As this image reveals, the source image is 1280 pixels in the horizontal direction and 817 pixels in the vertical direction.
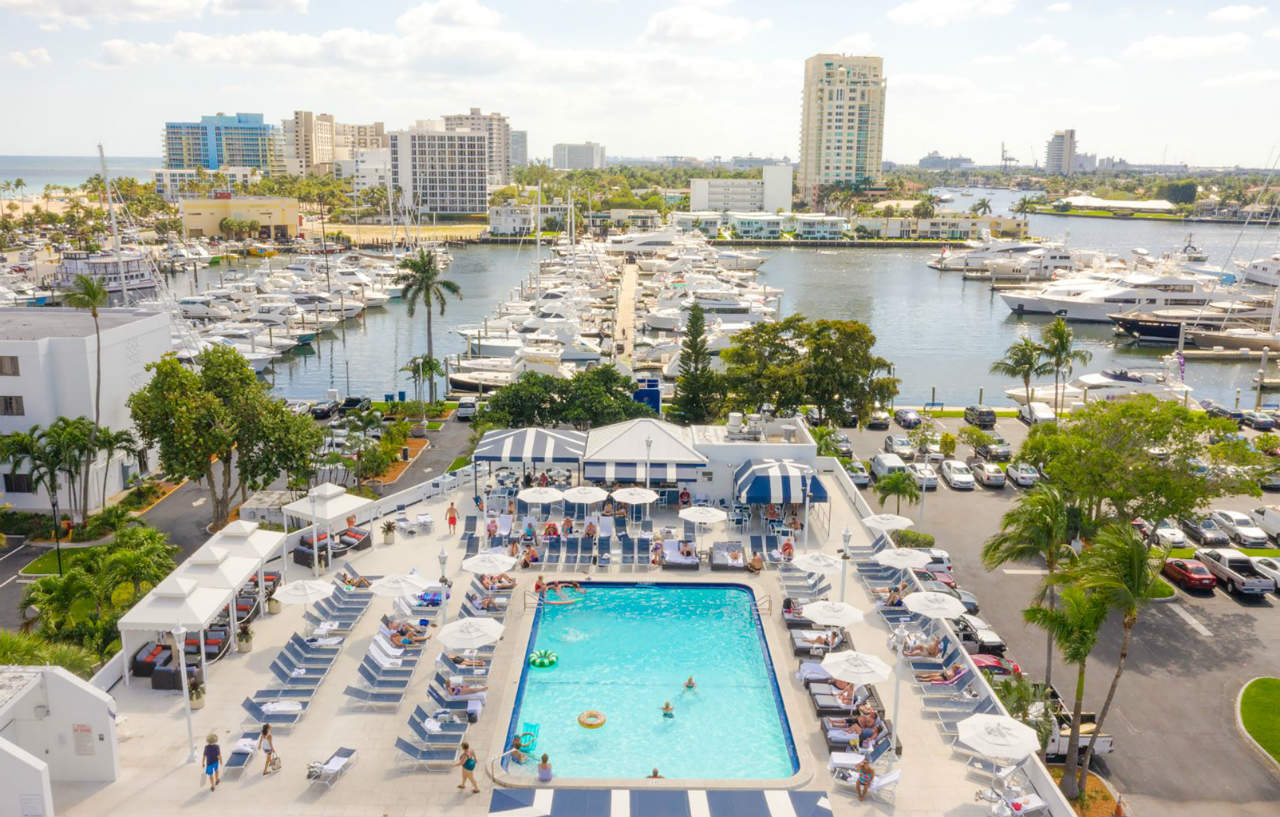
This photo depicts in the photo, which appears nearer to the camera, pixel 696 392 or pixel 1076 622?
pixel 1076 622

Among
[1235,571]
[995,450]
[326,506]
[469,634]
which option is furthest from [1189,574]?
[326,506]

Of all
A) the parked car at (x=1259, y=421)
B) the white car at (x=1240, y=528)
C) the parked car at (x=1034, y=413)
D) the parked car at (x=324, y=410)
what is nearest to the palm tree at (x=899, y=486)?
the white car at (x=1240, y=528)

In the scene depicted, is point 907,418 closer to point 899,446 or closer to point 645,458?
point 899,446

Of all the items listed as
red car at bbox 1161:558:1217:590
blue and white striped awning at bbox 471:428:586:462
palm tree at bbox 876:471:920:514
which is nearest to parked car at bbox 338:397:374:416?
blue and white striped awning at bbox 471:428:586:462

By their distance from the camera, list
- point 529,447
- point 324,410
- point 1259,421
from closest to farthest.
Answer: point 529,447
point 1259,421
point 324,410

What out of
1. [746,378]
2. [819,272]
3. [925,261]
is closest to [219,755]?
[746,378]

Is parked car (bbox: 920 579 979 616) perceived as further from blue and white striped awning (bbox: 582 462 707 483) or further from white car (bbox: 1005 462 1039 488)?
white car (bbox: 1005 462 1039 488)
